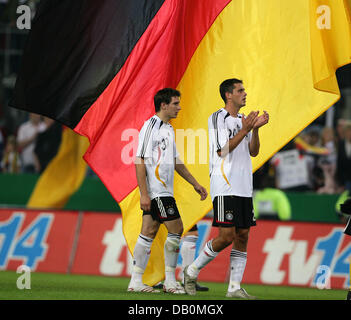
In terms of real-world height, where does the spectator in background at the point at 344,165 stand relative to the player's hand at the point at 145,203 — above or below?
above

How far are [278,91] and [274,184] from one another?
6.08 metres

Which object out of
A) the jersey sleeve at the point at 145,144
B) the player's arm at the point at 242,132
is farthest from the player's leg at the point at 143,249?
the player's arm at the point at 242,132

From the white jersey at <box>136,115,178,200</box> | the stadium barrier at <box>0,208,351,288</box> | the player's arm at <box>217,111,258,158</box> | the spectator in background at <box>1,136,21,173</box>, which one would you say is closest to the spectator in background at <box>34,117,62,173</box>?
the spectator in background at <box>1,136,21,173</box>

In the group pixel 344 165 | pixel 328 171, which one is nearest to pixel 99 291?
pixel 344 165

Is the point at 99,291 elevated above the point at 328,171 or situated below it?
below

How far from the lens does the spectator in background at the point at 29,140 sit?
1784 cm

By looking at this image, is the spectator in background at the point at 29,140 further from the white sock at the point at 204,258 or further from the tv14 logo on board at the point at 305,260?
the white sock at the point at 204,258

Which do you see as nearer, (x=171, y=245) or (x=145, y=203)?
(x=145, y=203)

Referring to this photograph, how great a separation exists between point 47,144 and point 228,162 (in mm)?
8608

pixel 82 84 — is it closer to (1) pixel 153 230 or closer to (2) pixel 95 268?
(1) pixel 153 230

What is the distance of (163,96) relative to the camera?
9898mm

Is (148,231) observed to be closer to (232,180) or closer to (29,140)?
(232,180)

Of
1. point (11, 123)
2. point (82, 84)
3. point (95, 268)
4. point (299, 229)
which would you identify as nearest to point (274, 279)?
point (299, 229)

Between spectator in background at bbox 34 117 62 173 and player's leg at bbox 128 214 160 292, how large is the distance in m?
7.38
